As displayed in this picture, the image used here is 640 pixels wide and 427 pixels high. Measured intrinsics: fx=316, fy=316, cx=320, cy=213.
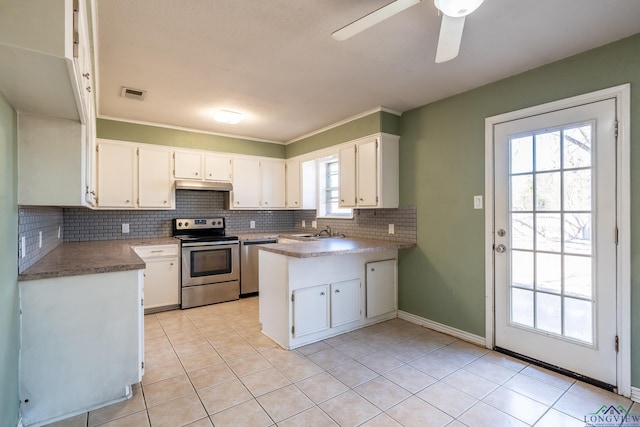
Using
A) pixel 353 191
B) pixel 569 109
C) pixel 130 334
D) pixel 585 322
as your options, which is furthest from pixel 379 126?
Result: pixel 130 334

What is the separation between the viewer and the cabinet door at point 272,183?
5004mm

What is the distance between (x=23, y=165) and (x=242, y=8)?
156 centimetres

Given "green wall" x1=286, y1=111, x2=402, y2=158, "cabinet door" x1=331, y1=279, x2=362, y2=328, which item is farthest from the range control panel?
"cabinet door" x1=331, y1=279, x2=362, y2=328

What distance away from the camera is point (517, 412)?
1944 millimetres

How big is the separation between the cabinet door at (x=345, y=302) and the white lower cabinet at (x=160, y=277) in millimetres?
2101

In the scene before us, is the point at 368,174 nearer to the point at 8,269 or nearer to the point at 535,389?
the point at 535,389

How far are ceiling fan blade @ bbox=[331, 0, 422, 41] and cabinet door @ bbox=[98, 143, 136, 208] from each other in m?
3.37

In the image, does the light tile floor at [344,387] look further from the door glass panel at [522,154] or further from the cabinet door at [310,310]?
the door glass panel at [522,154]

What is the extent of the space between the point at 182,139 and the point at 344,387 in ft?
12.1

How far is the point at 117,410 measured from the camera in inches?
77.6

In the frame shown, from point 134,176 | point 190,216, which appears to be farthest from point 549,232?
point 134,176

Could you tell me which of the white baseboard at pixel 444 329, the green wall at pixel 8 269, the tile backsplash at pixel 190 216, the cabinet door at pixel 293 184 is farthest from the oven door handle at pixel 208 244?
the white baseboard at pixel 444 329

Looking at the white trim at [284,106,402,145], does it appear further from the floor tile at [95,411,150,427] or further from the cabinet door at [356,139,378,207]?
the floor tile at [95,411,150,427]

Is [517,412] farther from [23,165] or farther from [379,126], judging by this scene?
[23,165]
